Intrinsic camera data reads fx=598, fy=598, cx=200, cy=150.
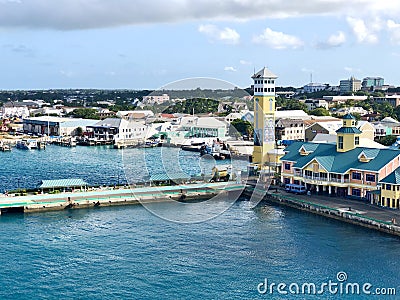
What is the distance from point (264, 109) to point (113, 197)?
8.78 m

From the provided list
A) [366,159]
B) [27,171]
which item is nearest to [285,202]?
[366,159]

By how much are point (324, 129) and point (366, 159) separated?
2164 cm

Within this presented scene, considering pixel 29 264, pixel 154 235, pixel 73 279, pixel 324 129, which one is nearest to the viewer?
pixel 73 279

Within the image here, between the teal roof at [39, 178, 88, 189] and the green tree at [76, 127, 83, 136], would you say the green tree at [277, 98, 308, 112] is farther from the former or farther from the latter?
the teal roof at [39, 178, 88, 189]

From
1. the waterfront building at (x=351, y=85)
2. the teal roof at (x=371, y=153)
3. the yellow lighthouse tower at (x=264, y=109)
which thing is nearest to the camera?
the teal roof at (x=371, y=153)

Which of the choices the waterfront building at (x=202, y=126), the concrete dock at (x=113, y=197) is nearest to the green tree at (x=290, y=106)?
the concrete dock at (x=113, y=197)

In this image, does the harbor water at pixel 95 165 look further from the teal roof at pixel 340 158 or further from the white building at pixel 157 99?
the white building at pixel 157 99

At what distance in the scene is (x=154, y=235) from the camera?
19.4 metres

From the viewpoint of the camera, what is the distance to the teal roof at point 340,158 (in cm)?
2352

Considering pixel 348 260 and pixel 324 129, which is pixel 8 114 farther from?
pixel 348 260

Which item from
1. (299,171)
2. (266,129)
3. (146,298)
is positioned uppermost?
(266,129)

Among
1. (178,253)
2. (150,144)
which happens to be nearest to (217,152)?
(150,144)

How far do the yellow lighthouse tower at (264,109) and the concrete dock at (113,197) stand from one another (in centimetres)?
260

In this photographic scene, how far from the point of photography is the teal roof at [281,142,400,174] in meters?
23.5
